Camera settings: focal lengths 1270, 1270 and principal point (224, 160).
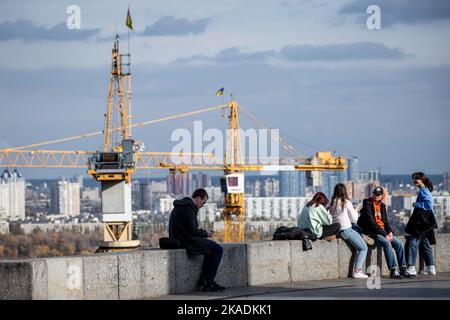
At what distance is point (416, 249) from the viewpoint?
19.7m

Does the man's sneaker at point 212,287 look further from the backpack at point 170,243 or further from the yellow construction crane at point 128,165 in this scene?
the yellow construction crane at point 128,165

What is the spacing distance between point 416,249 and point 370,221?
1.01 meters

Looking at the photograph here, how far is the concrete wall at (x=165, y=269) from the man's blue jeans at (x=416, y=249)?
42 cm

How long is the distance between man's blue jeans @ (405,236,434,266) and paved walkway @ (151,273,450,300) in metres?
0.66

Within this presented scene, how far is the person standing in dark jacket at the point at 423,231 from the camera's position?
64.4ft

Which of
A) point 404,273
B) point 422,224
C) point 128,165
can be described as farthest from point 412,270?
point 128,165

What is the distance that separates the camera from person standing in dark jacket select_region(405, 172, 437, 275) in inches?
773

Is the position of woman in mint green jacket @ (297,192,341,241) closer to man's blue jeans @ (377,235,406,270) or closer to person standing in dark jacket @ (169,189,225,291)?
man's blue jeans @ (377,235,406,270)

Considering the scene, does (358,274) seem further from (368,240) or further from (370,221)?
(370,221)

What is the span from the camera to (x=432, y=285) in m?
18.1

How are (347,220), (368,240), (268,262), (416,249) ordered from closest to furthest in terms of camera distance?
(268,262) < (347,220) < (368,240) < (416,249)

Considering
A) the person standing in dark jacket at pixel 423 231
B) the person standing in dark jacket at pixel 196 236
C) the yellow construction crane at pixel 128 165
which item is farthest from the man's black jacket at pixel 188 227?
the yellow construction crane at pixel 128 165

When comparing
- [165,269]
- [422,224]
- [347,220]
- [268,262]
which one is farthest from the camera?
[422,224]

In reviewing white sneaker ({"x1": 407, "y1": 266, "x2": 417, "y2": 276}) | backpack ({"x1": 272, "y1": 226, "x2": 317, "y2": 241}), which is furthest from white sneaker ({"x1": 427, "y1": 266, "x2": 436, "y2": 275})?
backpack ({"x1": 272, "y1": 226, "x2": 317, "y2": 241})
